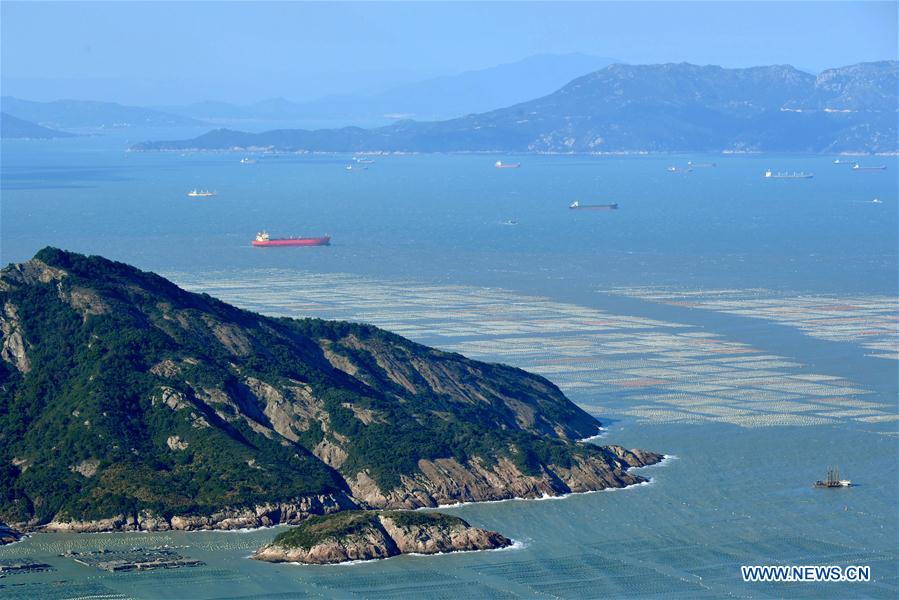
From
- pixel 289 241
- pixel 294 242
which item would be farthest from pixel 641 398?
pixel 289 241

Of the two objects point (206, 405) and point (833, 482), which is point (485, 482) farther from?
point (833, 482)

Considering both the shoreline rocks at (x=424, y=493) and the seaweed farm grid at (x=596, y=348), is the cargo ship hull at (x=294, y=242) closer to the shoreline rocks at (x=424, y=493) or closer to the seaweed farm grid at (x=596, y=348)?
the seaweed farm grid at (x=596, y=348)

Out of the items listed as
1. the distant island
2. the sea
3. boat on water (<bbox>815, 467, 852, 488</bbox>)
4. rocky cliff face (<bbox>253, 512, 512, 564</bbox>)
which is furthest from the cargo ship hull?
rocky cliff face (<bbox>253, 512, 512, 564</bbox>)

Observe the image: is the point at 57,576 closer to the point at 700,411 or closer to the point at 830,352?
the point at 700,411

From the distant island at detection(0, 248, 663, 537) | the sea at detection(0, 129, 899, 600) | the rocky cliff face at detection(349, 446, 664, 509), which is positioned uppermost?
the distant island at detection(0, 248, 663, 537)

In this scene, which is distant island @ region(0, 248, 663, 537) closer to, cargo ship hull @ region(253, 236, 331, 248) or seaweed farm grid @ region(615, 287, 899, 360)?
seaweed farm grid @ region(615, 287, 899, 360)
